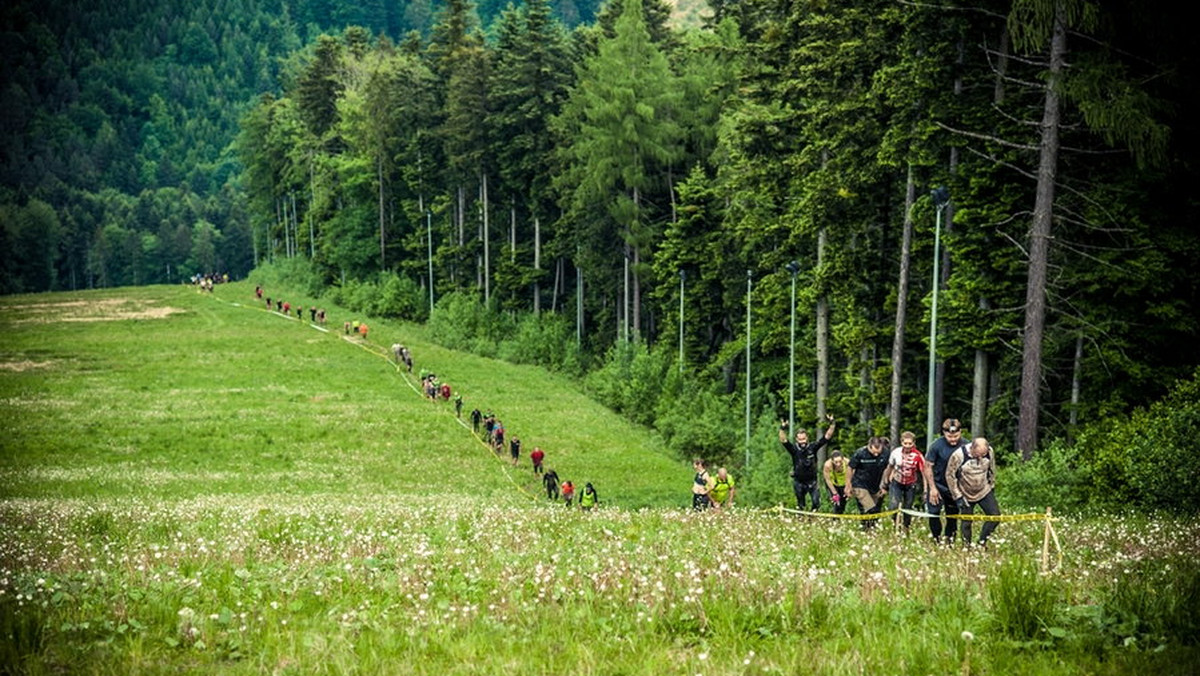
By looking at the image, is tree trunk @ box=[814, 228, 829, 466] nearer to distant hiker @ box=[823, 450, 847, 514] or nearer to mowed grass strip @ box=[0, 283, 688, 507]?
mowed grass strip @ box=[0, 283, 688, 507]

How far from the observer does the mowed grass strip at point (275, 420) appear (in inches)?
1414

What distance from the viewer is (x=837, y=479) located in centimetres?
1794

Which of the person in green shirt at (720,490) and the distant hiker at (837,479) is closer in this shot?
the distant hiker at (837,479)

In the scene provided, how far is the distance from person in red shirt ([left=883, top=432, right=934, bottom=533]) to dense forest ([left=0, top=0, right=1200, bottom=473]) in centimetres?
846

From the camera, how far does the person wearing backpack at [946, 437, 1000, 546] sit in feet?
45.1

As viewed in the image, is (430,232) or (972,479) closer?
(972,479)

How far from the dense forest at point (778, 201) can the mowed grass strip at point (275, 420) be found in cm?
575

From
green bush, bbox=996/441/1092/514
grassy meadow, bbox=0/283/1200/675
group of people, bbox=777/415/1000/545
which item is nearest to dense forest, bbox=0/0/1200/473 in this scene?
green bush, bbox=996/441/1092/514

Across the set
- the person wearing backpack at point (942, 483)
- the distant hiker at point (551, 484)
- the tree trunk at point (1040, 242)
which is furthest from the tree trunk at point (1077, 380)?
the distant hiker at point (551, 484)

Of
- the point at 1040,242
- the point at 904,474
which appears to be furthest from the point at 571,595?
the point at 1040,242

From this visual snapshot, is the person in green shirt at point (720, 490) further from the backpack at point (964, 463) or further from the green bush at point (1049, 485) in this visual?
the backpack at point (964, 463)

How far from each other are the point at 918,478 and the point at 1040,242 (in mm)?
9115

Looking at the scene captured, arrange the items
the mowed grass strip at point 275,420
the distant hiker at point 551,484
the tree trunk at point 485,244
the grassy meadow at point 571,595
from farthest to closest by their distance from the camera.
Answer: the tree trunk at point 485,244 → the mowed grass strip at point 275,420 → the distant hiker at point 551,484 → the grassy meadow at point 571,595

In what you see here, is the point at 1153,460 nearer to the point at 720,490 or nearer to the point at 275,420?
the point at 720,490
